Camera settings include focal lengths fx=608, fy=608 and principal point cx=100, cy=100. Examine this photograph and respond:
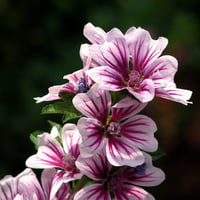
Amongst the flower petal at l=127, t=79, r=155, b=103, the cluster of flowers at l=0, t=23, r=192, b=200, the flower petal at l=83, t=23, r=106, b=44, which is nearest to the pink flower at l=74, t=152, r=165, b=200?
the cluster of flowers at l=0, t=23, r=192, b=200

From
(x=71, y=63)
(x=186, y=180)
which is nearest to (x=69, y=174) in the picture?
(x=71, y=63)

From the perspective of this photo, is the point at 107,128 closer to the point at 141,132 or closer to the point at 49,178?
the point at 141,132

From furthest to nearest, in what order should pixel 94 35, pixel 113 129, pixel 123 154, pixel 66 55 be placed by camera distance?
1. pixel 66 55
2. pixel 94 35
3. pixel 113 129
4. pixel 123 154

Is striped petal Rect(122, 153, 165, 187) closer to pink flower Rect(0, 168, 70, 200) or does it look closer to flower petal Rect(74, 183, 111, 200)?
flower petal Rect(74, 183, 111, 200)

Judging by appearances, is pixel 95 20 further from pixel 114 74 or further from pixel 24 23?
pixel 114 74

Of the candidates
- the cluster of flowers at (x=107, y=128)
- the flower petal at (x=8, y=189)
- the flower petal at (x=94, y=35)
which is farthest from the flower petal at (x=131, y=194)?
the flower petal at (x=94, y=35)

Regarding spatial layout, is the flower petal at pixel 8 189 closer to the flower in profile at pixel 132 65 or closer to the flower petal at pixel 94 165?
the flower petal at pixel 94 165

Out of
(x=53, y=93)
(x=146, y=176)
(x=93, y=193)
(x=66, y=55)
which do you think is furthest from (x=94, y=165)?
(x=66, y=55)
